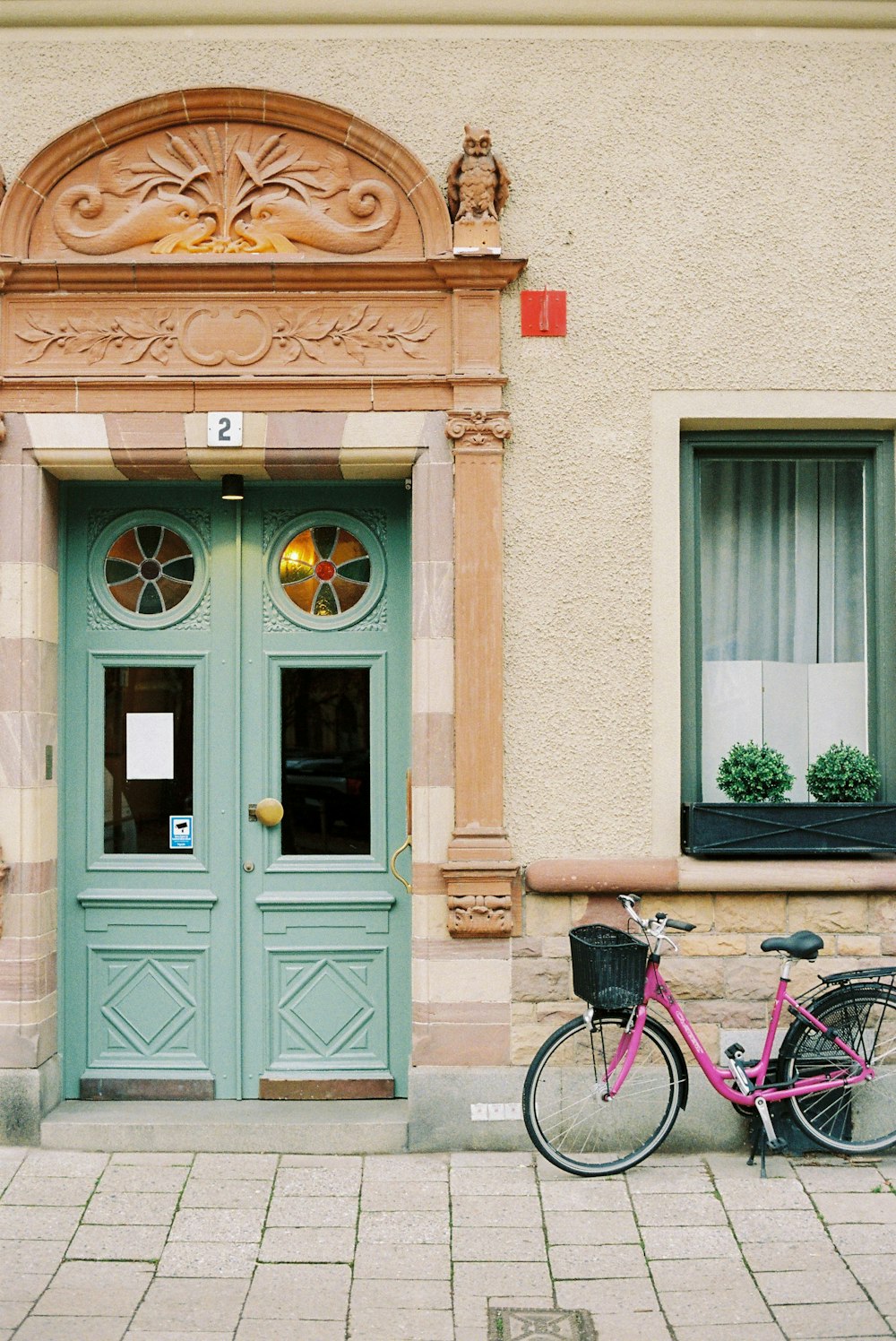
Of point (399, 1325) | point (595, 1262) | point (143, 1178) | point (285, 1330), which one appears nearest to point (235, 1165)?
point (143, 1178)

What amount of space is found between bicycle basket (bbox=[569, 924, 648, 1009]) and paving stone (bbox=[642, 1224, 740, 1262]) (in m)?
0.80

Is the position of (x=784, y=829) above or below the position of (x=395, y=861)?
above

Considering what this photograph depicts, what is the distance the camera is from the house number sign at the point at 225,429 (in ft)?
16.1

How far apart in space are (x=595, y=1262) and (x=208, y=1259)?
1.31m

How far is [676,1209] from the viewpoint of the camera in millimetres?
4266

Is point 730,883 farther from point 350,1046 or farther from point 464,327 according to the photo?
point 464,327

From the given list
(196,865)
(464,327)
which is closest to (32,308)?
(464,327)

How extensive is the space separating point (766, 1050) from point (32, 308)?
4.39 meters

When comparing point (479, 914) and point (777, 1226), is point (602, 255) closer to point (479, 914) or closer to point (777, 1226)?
point (479, 914)

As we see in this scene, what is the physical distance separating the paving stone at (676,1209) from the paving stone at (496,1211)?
15.4 inches

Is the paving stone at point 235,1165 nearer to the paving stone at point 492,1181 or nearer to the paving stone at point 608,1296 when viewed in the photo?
the paving stone at point 492,1181

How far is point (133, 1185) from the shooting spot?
4.47m

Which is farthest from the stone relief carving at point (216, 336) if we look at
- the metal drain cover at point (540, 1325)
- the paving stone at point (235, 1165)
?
the metal drain cover at point (540, 1325)

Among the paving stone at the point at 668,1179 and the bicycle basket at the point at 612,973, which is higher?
the bicycle basket at the point at 612,973
